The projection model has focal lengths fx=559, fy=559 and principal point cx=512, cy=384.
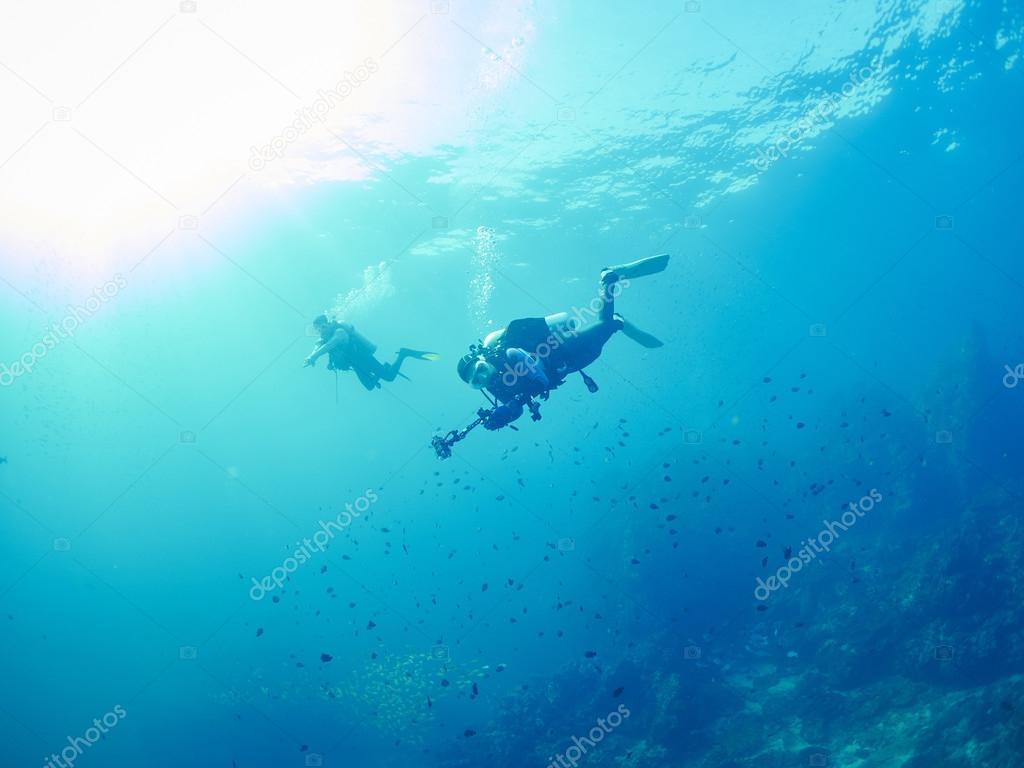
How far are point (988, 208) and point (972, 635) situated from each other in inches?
2014

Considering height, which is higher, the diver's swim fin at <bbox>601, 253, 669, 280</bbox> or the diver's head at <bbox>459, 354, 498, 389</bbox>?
the diver's swim fin at <bbox>601, 253, 669, 280</bbox>

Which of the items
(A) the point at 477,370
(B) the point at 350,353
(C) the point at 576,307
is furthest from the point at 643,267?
(C) the point at 576,307

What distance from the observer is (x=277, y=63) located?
56.4 ft

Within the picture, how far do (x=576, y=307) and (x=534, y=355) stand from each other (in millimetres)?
17559

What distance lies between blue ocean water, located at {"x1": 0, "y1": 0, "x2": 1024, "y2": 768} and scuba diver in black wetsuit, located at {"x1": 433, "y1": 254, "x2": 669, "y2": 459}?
202 inches

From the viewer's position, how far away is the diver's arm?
1135cm

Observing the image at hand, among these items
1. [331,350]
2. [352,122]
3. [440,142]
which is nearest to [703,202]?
[440,142]

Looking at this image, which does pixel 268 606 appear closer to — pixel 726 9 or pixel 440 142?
pixel 440 142

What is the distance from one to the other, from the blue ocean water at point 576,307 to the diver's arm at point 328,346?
3.30 meters

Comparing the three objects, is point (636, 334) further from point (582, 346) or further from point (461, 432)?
point (461, 432)

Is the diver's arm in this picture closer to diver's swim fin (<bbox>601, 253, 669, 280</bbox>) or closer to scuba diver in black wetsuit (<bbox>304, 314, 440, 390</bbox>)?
scuba diver in black wetsuit (<bbox>304, 314, 440, 390</bbox>)

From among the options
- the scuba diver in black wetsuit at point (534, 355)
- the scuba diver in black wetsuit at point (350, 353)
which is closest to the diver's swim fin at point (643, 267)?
the scuba diver in black wetsuit at point (534, 355)

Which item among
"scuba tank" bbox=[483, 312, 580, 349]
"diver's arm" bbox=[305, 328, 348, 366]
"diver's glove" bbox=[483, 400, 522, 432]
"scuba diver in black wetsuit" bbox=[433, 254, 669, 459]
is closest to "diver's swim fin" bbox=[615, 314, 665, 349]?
"scuba diver in black wetsuit" bbox=[433, 254, 669, 459]

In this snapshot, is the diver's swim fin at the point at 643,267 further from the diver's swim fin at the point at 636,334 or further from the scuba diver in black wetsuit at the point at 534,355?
the diver's swim fin at the point at 636,334
